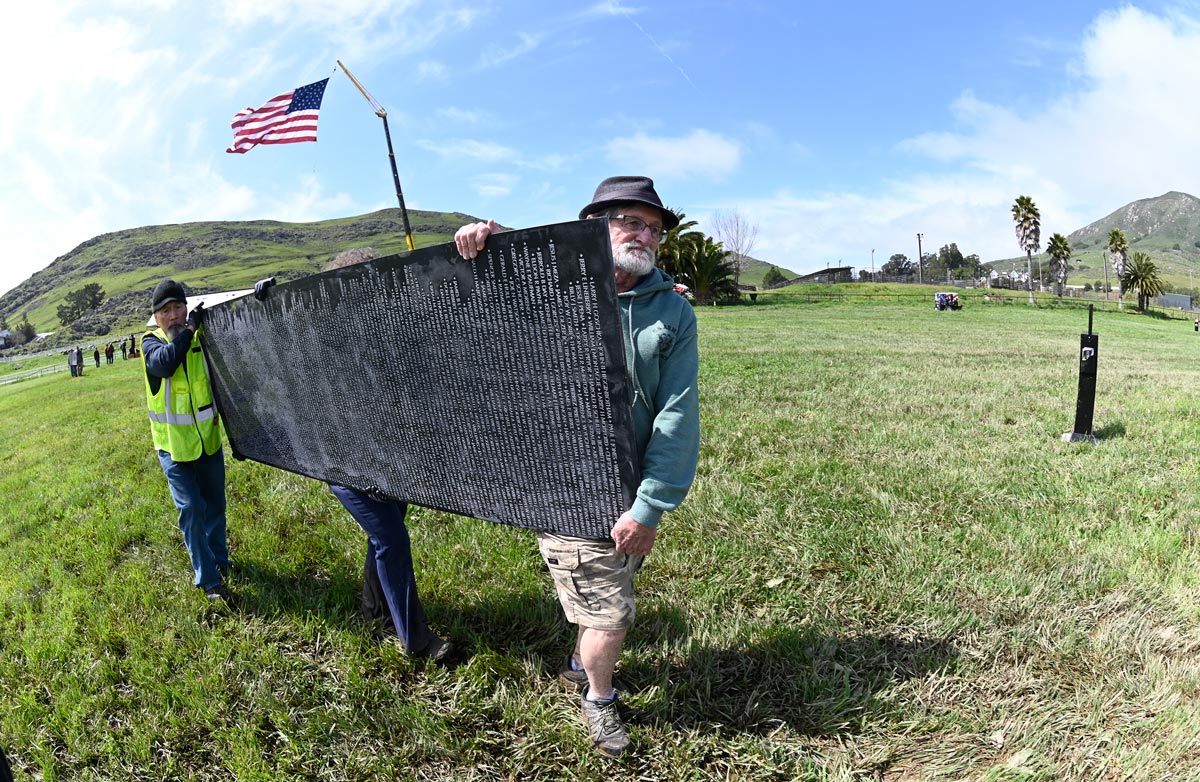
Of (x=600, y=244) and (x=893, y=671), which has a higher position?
(x=600, y=244)

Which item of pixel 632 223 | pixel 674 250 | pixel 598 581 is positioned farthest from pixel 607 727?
pixel 674 250

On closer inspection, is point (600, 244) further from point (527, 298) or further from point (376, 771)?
point (376, 771)

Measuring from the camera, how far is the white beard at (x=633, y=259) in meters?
2.56

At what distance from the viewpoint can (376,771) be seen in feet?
8.84

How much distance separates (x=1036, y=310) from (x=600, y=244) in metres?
55.0

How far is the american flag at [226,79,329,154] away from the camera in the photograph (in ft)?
28.6

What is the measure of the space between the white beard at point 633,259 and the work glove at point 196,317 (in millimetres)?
3269

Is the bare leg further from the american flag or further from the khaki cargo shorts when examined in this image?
Answer: the american flag

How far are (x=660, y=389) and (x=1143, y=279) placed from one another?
77937 millimetres

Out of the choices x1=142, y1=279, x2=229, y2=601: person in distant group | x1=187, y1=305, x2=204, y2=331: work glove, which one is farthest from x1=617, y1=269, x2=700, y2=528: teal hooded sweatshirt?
x1=187, y1=305, x2=204, y2=331: work glove

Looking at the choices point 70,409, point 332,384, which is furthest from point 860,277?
point 332,384

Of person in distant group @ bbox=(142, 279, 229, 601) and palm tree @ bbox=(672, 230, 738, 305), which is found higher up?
palm tree @ bbox=(672, 230, 738, 305)

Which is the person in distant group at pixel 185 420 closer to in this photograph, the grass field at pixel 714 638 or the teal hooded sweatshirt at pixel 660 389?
the grass field at pixel 714 638

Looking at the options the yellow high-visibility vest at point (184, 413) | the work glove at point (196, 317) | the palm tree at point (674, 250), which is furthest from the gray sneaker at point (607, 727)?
the palm tree at point (674, 250)
